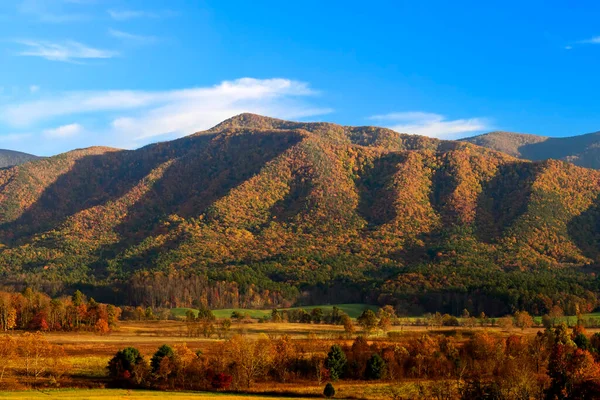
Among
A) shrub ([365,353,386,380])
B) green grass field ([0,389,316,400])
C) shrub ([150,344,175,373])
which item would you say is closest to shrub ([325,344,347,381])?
shrub ([365,353,386,380])

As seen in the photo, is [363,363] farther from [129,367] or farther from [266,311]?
[266,311]

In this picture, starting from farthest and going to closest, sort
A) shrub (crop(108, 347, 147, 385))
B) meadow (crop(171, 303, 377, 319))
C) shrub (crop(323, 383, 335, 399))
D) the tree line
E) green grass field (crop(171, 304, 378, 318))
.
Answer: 1. green grass field (crop(171, 304, 378, 318))
2. meadow (crop(171, 303, 377, 319))
3. shrub (crop(108, 347, 147, 385))
4. shrub (crop(323, 383, 335, 399))
5. the tree line

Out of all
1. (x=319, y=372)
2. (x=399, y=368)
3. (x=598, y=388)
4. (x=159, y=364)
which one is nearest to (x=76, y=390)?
(x=159, y=364)

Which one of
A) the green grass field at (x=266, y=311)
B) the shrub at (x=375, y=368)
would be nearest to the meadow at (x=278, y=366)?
the shrub at (x=375, y=368)

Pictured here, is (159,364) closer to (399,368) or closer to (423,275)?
(399,368)

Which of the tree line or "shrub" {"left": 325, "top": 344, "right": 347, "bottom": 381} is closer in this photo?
the tree line

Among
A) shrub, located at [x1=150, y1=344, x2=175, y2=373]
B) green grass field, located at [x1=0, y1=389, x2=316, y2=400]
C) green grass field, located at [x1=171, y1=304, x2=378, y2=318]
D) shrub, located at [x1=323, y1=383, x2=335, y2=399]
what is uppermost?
shrub, located at [x1=150, y1=344, x2=175, y2=373]

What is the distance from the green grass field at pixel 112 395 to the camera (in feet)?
191

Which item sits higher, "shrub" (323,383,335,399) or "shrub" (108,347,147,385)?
"shrub" (108,347,147,385)

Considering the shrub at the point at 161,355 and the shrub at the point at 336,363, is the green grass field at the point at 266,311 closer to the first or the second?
the shrub at the point at 336,363

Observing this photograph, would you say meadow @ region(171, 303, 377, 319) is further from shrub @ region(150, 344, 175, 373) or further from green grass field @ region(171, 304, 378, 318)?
shrub @ region(150, 344, 175, 373)

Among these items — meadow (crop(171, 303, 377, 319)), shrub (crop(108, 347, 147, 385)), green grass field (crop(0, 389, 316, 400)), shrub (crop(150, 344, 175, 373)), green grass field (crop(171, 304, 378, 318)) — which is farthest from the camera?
green grass field (crop(171, 304, 378, 318))

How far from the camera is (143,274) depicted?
192500 millimetres

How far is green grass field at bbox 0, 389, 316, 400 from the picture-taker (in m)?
58.1
